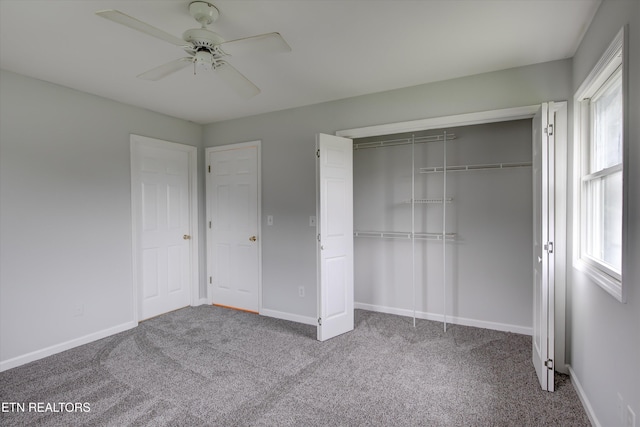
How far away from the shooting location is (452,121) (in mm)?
3098

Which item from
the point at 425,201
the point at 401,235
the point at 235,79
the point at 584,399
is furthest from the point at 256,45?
the point at 584,399

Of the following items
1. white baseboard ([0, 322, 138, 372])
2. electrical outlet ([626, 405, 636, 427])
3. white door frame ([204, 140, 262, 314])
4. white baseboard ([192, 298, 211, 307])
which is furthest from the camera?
white baseboard ([192, 298, 211, 307])

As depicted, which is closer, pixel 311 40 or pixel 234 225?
pixel 311 40

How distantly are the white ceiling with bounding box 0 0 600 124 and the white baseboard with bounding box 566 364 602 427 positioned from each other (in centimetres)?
237

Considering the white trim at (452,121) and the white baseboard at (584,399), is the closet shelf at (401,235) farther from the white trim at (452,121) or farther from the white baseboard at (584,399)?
the white baseboard at (584,399)

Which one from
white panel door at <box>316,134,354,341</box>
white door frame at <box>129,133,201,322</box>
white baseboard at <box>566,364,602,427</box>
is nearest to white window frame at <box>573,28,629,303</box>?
white baseboard at <box>566,364,602,427</box>

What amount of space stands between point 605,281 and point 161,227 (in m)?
4.12

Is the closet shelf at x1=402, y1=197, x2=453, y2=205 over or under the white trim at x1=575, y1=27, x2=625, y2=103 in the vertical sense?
under

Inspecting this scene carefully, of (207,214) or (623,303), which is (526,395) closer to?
(623,303)

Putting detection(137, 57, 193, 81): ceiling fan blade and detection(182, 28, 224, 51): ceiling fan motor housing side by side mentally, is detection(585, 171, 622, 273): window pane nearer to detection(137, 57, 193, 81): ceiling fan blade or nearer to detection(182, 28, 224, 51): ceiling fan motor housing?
detection(182, 28, 224, 51): ceiling fan motor housing

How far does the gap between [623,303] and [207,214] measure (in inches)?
165

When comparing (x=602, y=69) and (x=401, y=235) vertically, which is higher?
(x=602, y=69)

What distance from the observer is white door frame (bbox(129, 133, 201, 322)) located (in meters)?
3.75

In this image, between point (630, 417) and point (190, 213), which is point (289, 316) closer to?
point (190, 213)
